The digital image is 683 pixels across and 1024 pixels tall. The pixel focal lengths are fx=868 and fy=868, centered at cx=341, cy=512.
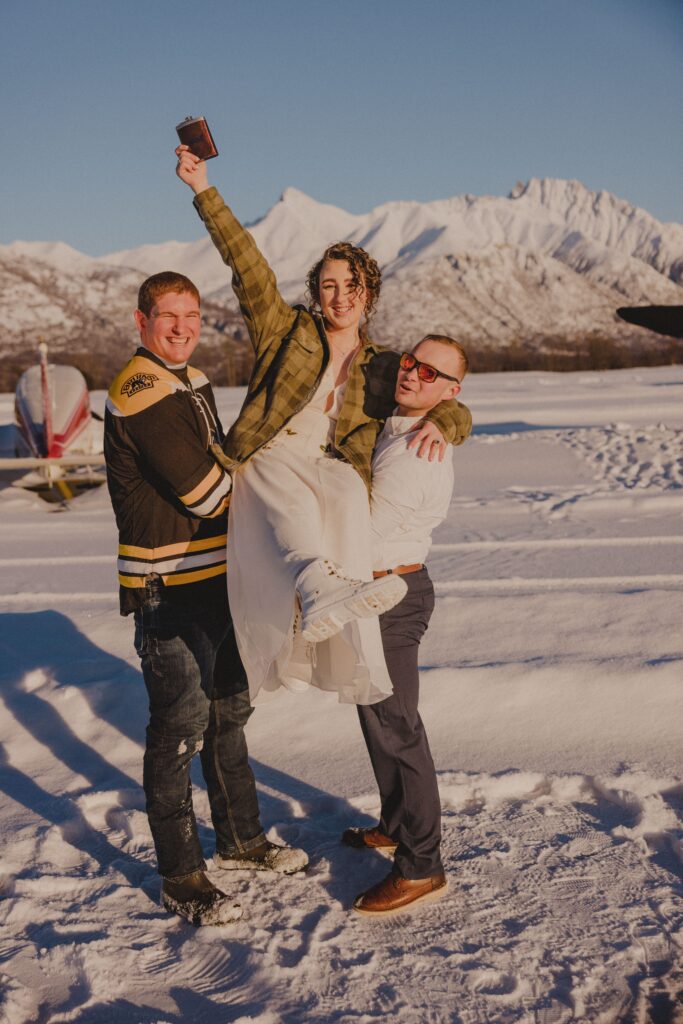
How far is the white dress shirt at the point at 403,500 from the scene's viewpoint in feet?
9.41

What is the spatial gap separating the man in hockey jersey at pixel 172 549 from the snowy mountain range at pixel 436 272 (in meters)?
97.2

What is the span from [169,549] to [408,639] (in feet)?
2.79

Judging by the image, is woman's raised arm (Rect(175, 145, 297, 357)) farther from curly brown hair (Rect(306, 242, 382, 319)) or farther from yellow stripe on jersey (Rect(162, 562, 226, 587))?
yellow stripe on jersey (Rect(162, 562, 226, 587))

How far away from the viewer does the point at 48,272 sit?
12925 centimetres

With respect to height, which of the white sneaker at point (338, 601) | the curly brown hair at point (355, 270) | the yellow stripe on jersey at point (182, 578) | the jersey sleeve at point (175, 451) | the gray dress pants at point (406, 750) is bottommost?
the gray dress pants at point (406, 750)

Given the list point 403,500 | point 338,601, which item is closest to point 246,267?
point 403,500

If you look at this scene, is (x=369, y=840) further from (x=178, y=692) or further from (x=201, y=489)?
(x=201, y=489)

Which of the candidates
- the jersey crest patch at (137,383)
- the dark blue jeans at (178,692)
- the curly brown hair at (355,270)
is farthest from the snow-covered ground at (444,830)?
the curly brown hair at (355,270)

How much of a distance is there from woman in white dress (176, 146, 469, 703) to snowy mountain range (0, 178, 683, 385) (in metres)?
96.8

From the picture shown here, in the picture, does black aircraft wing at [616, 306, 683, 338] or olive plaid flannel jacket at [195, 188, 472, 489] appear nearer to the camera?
olive plaid flannel jacket at [195, 188, 472, 489]

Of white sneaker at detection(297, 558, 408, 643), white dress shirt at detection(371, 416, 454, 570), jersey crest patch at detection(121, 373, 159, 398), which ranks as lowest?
white sneaker at detection(297, 558, 408, 643)

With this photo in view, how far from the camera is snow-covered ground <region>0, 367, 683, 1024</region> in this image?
2533mm

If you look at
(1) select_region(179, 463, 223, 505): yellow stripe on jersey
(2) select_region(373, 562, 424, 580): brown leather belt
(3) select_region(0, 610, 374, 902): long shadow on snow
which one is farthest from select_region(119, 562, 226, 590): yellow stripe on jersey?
(3) select_region(0, 610, 374, 902): long shadow on snow

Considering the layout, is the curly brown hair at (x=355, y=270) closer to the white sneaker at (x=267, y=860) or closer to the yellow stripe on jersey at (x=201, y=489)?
the yellow stripe on jersey at (x=201, y=489)
